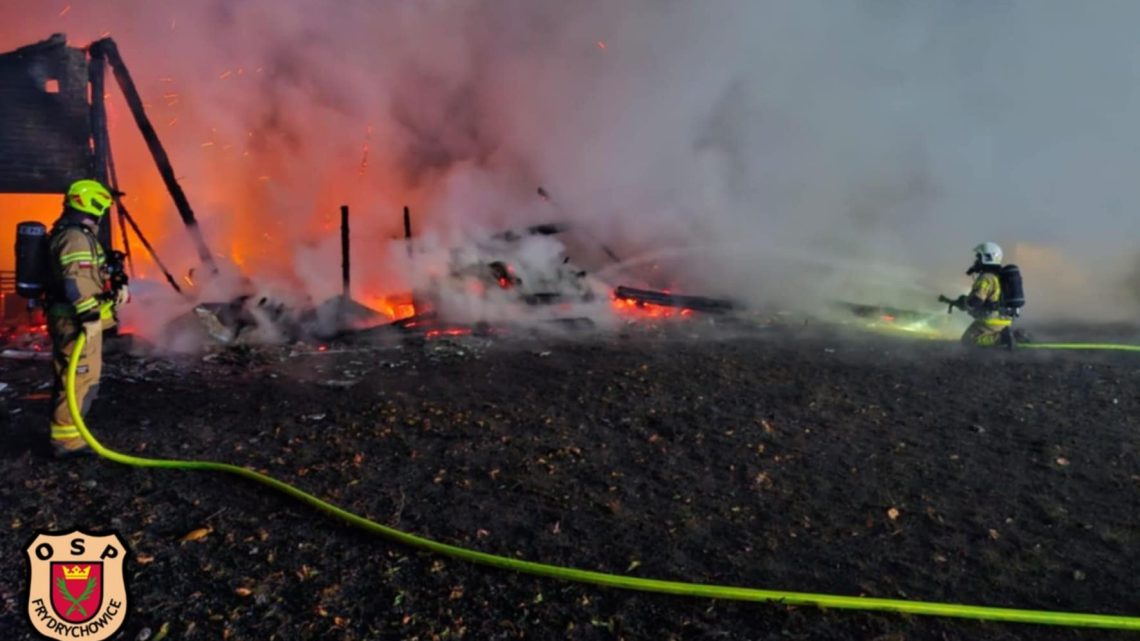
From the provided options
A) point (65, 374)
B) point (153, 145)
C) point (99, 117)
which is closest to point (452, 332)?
point (65, 374)

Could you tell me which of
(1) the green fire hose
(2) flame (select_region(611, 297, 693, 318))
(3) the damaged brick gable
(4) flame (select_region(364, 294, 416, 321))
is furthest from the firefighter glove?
(2) flame (select_region(611, 297, 693, 318))

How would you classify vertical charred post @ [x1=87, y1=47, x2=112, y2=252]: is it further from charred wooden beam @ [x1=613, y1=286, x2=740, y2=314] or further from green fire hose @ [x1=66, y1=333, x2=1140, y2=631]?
green fire hose @ [x1=66, y1=333, x2=1140, y2=631]

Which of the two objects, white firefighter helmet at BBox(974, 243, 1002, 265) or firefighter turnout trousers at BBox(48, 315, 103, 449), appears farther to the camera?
white firefighter helmet at BBox(974, 243, 1002, 265)

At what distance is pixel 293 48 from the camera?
14562 mm

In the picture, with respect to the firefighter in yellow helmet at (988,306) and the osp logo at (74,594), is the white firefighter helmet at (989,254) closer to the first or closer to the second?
the firefighter in yellow helmet at (988,306)

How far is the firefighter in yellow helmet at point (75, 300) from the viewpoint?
461cm

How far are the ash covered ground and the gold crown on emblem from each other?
0.95 feet

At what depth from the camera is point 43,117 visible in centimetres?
1041

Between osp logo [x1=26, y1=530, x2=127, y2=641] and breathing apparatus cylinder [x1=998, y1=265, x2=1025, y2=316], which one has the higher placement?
breathing apparatus cylinder [x1=998, y1=265, x2=1025, y2=316]

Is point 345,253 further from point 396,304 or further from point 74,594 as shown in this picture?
point 74,594

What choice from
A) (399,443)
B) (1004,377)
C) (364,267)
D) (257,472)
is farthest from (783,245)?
(257,472)

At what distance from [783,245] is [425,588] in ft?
41.5

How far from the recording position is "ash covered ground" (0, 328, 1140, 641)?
9.68 ft

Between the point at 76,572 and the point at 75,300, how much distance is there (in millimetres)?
2626
